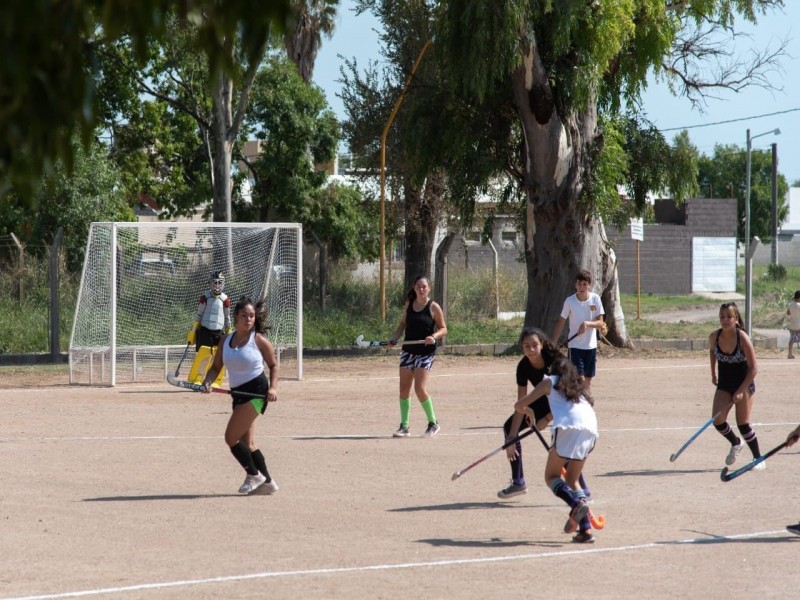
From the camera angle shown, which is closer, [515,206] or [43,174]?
[43,174]

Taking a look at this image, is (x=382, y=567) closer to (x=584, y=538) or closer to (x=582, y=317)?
(x=584, y=538)

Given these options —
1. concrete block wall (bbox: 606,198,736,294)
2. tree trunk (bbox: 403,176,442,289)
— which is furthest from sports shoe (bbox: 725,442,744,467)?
concrete block wall (bbox: 606,198,736,294)

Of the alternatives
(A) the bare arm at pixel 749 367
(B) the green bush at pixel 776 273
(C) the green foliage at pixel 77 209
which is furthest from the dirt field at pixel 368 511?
(B) the green bush at pixel 776 273

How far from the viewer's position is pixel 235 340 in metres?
9.71

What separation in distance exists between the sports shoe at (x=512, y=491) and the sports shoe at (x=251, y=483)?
1.86 meters

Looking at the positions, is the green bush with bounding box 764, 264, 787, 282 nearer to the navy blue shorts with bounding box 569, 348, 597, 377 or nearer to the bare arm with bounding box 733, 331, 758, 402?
the navy blue shorts with bounding box 569, 348, 597, 377

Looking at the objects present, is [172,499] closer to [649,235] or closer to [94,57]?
[94,57]

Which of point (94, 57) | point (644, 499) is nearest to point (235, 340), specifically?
point (644, 499)

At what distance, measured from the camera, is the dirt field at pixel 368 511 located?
6.71 meters

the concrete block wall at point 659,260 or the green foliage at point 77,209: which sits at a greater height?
the green foliage at point 77,209

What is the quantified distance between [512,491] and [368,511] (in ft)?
3.88

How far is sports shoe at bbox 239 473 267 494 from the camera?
9445 millimetres

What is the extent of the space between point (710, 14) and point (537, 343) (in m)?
18.0

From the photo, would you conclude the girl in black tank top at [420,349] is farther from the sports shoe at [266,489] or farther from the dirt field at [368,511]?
the sports shoe at [266,489]
